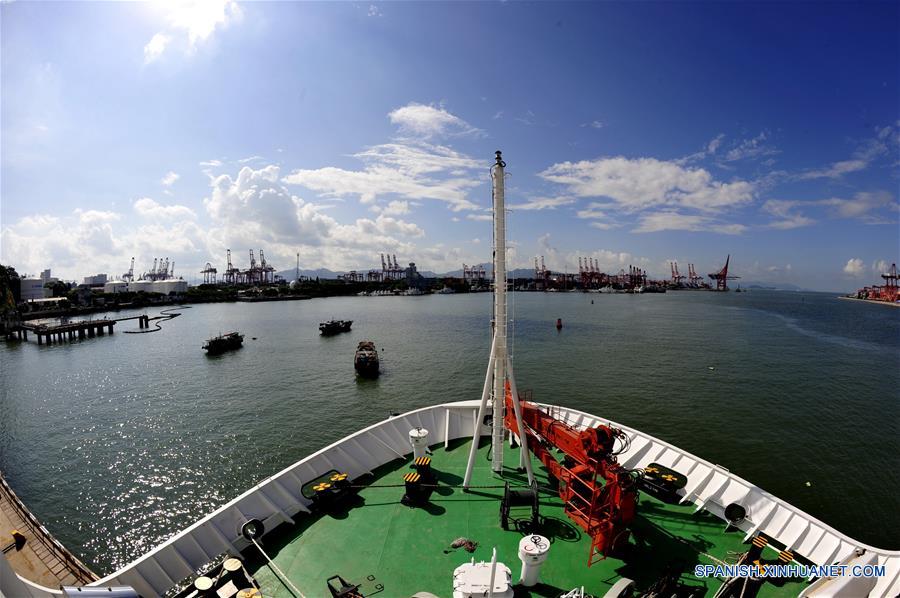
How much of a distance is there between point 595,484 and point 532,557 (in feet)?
8.45

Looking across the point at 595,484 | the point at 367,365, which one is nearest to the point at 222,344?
the point at 367,365

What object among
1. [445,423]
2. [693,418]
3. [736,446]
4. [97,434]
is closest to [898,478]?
[736,446]

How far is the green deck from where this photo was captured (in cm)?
910

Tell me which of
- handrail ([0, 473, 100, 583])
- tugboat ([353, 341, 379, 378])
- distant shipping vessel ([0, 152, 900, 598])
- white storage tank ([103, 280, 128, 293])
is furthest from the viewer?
white storage tank ([103, 280, 128, 293])

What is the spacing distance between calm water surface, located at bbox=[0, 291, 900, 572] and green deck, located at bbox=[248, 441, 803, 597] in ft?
37.6

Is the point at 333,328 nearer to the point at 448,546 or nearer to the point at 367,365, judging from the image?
the point at 367,365

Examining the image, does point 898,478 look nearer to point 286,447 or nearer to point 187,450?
point 286,447

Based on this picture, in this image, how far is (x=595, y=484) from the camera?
393 inches

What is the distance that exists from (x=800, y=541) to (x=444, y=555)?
355 inches

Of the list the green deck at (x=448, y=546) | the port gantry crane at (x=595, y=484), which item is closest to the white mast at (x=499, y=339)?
the port gantry crane at (x=595, y=484)

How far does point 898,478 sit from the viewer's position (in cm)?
2133

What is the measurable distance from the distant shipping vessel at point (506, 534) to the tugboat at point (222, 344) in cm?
5234

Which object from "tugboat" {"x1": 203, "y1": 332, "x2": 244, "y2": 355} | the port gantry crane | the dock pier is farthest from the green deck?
the dock pier

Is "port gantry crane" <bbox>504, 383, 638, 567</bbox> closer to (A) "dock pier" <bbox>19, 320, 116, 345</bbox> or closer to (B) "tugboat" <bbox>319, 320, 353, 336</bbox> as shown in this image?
(B) "tugboat" <bbox>319, 320, 353, 336</bbox>
